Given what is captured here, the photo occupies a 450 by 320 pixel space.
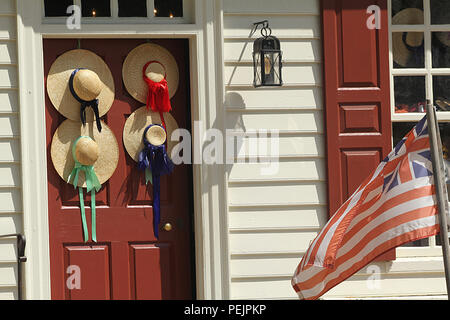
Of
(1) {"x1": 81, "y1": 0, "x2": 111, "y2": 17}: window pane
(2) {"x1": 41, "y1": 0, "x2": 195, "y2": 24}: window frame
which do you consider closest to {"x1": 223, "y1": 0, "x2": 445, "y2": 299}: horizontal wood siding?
(2) {"x1": 41, "y1": 0, "x2": 195, "y2": 24}: window frame

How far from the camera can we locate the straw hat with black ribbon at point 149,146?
694 centimetres

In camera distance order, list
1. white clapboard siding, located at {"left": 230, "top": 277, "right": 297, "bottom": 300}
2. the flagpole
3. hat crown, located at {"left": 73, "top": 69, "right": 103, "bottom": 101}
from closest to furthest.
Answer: the flagpole, hat crown, located at {"left": 73, "top": 69, "right": 103, "bottom": 101}, white clapboard siding, located at {"left": 230, "top": 277, "right": 297, "bottom": 300}

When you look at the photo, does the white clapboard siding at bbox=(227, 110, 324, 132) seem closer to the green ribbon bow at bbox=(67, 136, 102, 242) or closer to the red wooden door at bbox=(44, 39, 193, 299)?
the red wooden door at bbox=(44, 39, 193, 299)

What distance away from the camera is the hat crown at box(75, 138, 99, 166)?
6793 mm

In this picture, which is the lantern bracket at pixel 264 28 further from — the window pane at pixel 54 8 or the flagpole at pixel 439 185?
the flagpole at pixel 439 185

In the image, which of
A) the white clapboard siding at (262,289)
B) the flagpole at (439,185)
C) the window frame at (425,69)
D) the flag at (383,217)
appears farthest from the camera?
the window frame at (425,69)

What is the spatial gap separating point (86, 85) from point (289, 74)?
1519 mm

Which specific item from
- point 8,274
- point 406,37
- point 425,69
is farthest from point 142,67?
point 425,69

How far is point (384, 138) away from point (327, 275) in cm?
256

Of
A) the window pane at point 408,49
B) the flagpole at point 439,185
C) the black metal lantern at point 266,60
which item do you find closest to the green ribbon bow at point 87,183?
the black metal lantern at point 266,60

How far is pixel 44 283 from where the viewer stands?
6.72 meters

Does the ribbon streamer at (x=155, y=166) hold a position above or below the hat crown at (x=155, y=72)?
below

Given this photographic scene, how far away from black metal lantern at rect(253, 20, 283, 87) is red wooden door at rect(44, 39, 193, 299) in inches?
22.2

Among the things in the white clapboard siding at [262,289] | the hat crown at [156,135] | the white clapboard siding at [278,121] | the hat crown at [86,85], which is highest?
the hat crown at [86,85]
